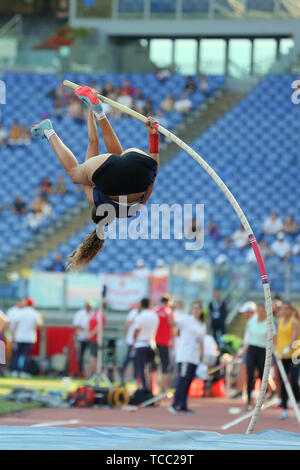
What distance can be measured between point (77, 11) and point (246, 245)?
32.5 ft

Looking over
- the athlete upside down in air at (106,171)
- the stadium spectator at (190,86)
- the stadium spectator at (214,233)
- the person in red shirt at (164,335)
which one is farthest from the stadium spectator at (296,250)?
the athlete upside down in air at (106,171)

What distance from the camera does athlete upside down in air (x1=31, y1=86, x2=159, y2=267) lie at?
273 inches

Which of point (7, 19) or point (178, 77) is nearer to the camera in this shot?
point (178, 77)

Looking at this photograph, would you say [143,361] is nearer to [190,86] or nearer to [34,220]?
[34,220]

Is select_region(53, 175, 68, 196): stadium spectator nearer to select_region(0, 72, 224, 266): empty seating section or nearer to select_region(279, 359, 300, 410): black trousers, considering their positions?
select_region(0, 72, 224, 266): empty seating section

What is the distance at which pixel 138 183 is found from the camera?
701 cm

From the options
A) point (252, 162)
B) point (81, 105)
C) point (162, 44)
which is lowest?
point (252, 162)

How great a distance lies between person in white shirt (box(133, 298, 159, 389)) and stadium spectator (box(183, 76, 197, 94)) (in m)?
11.6

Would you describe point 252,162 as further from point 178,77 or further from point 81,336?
point 81,336

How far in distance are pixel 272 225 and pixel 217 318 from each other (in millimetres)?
3973

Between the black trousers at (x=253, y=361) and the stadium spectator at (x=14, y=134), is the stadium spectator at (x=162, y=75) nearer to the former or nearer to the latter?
the stadium spectator at (x=14, y=134)

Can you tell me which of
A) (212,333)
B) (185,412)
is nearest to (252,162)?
(212,333)

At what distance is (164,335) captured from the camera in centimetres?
1473

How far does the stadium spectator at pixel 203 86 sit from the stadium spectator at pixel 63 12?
608 cm
